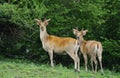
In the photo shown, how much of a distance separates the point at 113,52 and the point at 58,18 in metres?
3.26

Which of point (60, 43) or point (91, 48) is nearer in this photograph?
point (91, 48)

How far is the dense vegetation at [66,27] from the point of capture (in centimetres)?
1934

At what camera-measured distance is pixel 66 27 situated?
1972cm

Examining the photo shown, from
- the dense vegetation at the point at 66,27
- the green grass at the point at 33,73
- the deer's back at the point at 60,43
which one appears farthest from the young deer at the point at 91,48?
the dense vegetation at the point at 66,27

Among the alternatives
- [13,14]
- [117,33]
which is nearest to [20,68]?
[13,14]

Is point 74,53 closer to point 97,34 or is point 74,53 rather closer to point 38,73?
point 38,73

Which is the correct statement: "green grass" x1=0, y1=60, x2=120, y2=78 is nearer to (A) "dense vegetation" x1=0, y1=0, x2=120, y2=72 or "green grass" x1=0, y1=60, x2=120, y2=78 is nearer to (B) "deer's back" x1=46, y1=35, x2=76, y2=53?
(B) "deer's back" x1=46, y1=35, x2=76, y2=53

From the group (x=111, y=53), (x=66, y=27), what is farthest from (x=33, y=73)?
(x=111, y=53)

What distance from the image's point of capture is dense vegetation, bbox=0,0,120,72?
19344 mm

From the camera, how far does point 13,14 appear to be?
17.3 metres

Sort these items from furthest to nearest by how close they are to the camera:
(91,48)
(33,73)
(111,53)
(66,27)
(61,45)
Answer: (66,27), (111,53), (61,45), (91,48), (33,73)

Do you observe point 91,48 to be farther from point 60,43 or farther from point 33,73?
point 33,73

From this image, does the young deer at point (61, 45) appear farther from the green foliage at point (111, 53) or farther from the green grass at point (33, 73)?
the green foliage at point (111, 53)

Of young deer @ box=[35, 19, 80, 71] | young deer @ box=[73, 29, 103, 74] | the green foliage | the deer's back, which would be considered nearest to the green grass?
young deer @ box=[73, 29, 103, 74]
